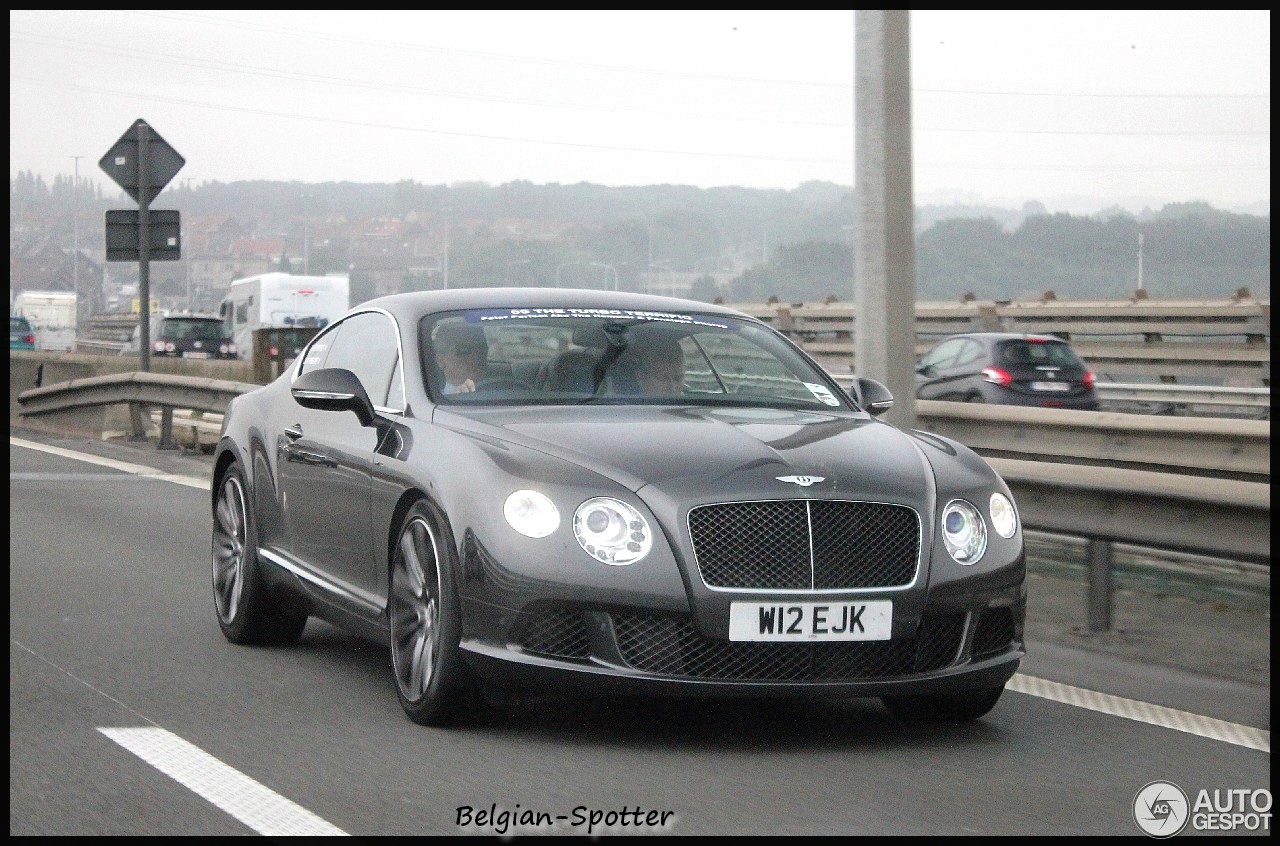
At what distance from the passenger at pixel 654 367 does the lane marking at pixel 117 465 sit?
8242mm

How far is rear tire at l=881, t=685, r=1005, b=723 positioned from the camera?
20.0ft

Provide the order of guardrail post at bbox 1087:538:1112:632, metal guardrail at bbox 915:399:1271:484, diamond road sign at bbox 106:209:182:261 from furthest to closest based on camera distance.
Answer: diamond road sign at bbox 106:209:182:261 < metal guardrail at bbox 915:399:1271:484 < guardrail post at bbox 1087:538:1112:632

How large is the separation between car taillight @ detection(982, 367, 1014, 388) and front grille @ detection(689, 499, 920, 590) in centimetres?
1603

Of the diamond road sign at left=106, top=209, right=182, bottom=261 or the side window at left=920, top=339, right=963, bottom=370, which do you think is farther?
→ the side window at left=920, top=339, right=963, bottom=370

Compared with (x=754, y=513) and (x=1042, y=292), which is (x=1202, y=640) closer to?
(x=754, y=513)

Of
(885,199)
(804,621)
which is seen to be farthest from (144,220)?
(804,621)

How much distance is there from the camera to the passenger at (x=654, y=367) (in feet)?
22.2

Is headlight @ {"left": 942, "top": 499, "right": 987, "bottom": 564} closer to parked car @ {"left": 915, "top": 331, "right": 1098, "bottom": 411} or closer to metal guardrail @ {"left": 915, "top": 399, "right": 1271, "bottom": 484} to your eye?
metal guardrail @ {"left": 915, "top": 399, "right": 1271, "bottom": 484}

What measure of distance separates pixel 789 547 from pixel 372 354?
2.36 metres

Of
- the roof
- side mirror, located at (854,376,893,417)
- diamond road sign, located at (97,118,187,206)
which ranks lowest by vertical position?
side mirror, located at (854,376,893,417)

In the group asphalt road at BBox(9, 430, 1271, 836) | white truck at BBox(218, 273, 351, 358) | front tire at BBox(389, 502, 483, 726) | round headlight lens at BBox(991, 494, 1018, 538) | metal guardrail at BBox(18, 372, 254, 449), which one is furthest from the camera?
white truck at BBox(218, 273, 351, 358)

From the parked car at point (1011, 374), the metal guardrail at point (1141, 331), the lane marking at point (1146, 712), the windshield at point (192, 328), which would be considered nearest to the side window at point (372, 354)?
the lane marking at point (1146, 712)

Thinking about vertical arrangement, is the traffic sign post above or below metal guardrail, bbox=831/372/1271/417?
above

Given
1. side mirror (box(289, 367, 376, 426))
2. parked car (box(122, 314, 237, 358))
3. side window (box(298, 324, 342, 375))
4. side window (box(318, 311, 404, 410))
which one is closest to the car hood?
side mirror (box(289, 367, 376, 426))
